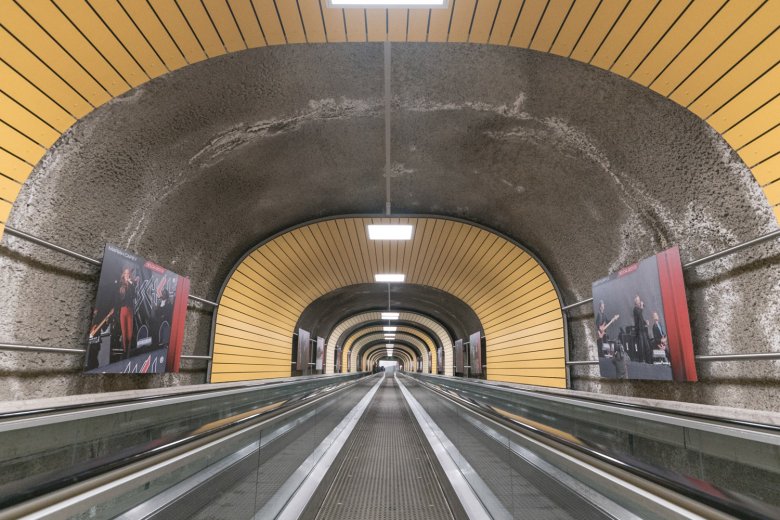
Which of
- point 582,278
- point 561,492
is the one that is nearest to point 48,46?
point 561,492

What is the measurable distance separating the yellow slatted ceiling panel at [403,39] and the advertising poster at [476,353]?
11.5 meters

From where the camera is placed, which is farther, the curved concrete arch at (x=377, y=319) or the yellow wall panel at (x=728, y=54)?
the curved concrete arch at (x=377, y=319)

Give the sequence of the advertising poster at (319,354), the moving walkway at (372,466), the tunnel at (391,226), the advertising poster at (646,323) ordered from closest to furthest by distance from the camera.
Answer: the moving walkway at (372,466)
the tunnel at (391,226)
the advertising poster at (646,323)
the advertising poster at (319,354)

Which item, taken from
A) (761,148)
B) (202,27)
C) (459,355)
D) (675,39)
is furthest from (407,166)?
(459,355)

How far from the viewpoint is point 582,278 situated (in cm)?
750

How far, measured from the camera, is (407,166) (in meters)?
6.87

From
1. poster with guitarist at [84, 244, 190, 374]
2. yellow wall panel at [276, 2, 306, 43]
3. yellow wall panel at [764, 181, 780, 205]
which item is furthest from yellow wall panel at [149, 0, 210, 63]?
yellow wall panel at [764, 181, 780, 205]

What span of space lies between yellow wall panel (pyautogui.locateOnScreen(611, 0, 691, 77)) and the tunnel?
0.02 meters

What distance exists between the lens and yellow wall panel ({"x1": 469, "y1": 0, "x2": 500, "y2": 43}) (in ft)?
10.8

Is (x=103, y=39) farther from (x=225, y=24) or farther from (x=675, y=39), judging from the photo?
(x=675, y=39)

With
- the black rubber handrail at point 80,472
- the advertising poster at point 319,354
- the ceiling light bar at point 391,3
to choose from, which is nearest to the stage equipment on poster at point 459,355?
the advertising poster at point 319,354

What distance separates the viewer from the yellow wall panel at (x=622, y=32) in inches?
126

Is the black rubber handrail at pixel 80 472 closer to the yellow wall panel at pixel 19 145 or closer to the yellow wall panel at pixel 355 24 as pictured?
the yellow wall panel at pixel 355 24

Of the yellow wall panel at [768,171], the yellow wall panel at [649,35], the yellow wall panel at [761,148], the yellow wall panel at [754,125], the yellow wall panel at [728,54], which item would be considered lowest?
the yellow wall panel at [768,171]
